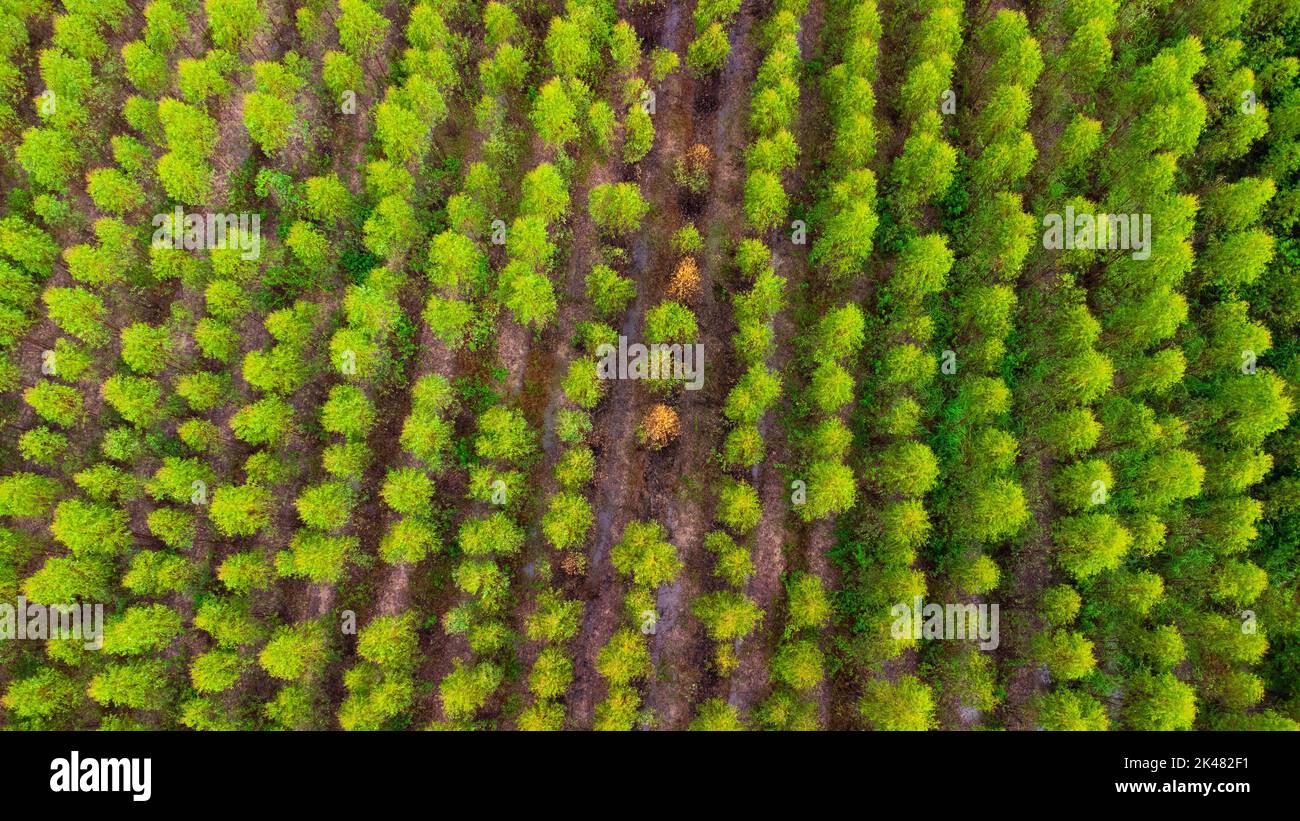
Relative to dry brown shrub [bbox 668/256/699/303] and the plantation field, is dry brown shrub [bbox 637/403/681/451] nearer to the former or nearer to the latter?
the plantation field

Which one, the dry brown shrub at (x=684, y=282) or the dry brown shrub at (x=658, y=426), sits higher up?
the dry brown shrub at (x=684, y=282)

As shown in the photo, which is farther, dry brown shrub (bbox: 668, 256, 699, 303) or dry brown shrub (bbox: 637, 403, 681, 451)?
dry brown shrub (bbox: 668, 256, 699, 303)

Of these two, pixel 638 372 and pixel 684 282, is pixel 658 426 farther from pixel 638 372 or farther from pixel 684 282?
pixel 684 282

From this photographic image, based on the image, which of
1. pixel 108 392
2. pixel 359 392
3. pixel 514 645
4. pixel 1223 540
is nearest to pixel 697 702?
pixel 514 645

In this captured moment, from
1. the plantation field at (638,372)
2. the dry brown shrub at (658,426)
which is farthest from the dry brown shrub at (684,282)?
the dry brown shrub at (658,426)

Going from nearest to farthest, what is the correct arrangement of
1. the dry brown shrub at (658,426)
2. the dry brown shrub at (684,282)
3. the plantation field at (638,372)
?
the plantation field at (638,372)
the dry brown shrub at (658,426)
the dry brown shrub at (684,282)

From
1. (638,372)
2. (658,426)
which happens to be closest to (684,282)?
(638,372)

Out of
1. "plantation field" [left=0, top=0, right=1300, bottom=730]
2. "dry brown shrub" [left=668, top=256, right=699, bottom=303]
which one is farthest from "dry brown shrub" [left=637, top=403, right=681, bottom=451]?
"dry brown shrub" [left=668, top=256, right=699, bottom=303]

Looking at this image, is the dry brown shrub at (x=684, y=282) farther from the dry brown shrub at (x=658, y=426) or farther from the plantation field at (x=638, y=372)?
the dry brown shrub at (x=658, y=426)

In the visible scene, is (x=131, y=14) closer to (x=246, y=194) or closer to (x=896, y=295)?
(x=246, y=194)
